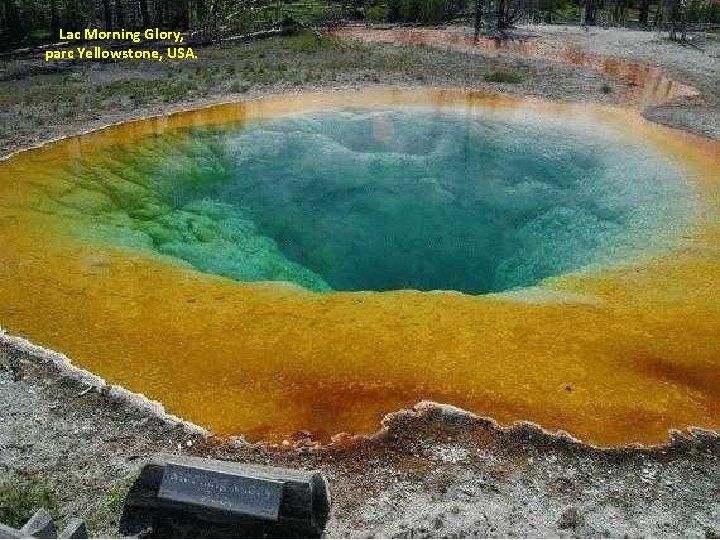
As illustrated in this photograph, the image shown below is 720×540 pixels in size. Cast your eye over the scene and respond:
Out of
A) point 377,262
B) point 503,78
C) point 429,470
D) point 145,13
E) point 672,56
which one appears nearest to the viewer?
point 429,470

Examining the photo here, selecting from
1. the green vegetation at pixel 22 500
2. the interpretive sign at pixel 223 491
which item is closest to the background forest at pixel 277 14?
the green vegetation at pixel 22 500

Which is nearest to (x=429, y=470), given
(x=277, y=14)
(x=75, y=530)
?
(x=75, y=530)

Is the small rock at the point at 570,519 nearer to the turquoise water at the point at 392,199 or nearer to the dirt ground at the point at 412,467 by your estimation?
the dirt ground at the point at 412,467

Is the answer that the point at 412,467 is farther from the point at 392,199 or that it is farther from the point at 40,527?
the point at 392,199

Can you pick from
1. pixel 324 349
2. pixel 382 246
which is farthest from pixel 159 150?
pixel 324 349

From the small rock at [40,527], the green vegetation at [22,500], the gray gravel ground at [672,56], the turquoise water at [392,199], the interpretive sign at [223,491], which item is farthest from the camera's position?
the gray gravel ground at [672,56]

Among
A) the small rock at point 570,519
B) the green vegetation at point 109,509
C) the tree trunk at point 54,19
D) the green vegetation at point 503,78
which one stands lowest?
the green vegetation at point 109,509

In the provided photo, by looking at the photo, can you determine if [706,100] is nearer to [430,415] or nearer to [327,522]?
[430,415]
